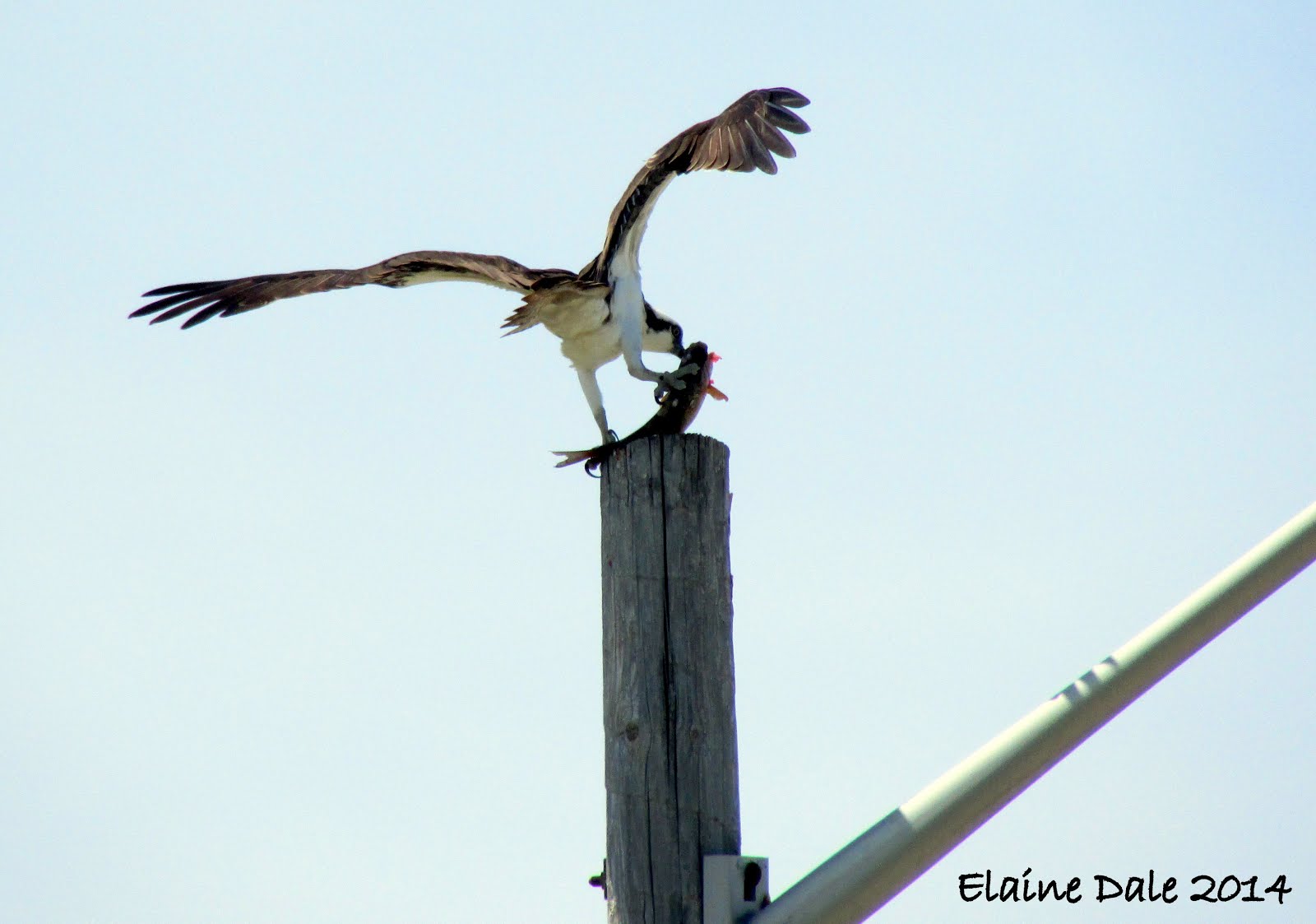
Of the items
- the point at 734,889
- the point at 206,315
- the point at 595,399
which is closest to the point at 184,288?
the point at 206,315

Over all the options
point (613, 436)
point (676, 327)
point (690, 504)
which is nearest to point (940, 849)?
point (690, 504)

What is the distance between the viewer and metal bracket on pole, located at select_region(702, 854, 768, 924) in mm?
2607

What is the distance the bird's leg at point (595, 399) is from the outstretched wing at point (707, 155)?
1.17ft

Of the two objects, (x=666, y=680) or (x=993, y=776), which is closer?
(x=993, y=776)

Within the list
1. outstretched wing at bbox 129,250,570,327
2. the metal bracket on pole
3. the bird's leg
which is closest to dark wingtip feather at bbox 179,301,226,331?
outstretched wing at bbox 129,250,570,327

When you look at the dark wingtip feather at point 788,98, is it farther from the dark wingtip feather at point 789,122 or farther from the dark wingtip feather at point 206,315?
the dark wingtip feather at point 206,315

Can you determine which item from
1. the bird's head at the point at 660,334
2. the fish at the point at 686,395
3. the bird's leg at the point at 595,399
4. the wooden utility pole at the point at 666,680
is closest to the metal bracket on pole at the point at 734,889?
the wooden utility pole at the point at 666,680

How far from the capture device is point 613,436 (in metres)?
4.71

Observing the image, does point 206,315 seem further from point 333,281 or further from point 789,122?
point 789,122

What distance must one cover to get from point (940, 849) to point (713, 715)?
565 mm

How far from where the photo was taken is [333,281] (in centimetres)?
457

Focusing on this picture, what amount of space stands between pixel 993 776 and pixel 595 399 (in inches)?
104

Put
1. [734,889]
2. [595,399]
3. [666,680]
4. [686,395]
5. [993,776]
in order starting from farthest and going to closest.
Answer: [595,399], [686,395], [666,680], [734,889], [993,776]

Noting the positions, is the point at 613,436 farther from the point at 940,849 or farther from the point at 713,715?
the point at 940,849
